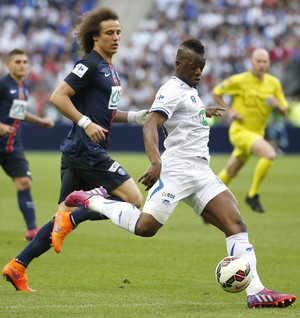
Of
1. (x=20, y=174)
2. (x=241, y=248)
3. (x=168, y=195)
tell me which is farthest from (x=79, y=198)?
(x=20, y=174)

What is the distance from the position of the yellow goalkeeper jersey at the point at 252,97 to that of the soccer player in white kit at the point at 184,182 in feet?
26.6

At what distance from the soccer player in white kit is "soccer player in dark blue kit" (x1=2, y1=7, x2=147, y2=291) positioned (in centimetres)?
51

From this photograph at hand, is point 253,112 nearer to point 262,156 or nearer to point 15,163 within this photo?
point 262,156

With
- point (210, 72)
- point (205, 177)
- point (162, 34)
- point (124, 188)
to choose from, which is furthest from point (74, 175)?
point (162, 34)

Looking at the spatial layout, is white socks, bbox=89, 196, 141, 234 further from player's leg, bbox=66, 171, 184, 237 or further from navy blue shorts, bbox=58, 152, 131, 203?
navy blue shorts, bbox=58, 152, 131, 203

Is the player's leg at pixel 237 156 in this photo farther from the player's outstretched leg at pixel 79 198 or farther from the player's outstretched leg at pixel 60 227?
the player's outstretched leg at pixel 79 198

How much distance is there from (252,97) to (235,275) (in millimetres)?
8889

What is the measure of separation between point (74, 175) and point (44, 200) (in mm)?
9188

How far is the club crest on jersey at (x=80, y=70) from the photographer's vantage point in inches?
334

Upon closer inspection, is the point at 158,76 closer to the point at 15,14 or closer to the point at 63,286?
the point at 15,14

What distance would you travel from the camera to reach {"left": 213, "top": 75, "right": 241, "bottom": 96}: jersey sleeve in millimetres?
15891

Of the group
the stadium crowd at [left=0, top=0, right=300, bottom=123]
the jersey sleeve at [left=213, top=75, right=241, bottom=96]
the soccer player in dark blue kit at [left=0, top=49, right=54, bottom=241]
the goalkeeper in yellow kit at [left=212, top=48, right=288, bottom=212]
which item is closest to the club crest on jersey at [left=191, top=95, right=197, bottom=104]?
the soccer player in dark blue kit at [left=0, top=49, right=54, bottom=241]

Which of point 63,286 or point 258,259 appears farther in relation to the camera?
point 258,259

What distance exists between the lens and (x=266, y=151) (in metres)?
15.7
